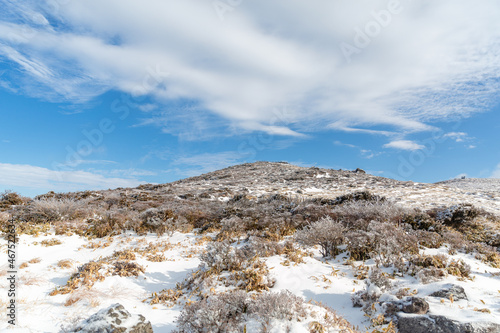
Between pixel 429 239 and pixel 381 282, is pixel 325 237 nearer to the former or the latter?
pixel 381 282

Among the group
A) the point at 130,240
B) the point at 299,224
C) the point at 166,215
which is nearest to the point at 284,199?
the point at 299,224

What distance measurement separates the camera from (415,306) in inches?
179

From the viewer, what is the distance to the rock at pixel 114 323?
4355 mm

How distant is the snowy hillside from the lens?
462 centimetres

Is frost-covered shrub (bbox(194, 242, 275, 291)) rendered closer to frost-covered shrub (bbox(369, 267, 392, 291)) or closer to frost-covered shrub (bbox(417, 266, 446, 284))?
frost-covered shrub (bbox(369, 267, 392, 291))

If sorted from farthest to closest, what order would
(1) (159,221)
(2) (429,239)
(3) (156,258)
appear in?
1. (1) (159,221)
2. (3) (156,258)
3. (2) (429,239)

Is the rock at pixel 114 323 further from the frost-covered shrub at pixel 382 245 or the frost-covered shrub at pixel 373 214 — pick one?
the frost-covered shrub at pixel 373 214

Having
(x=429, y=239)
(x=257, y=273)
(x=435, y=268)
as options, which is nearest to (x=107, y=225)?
(x=257, y=273)

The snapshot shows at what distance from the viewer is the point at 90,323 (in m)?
4.47

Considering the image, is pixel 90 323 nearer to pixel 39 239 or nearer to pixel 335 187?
pixel 39 239

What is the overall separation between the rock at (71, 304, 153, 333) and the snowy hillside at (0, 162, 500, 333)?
0.8 inches

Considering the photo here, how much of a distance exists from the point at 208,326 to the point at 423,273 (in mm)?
4788

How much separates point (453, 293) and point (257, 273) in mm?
3908

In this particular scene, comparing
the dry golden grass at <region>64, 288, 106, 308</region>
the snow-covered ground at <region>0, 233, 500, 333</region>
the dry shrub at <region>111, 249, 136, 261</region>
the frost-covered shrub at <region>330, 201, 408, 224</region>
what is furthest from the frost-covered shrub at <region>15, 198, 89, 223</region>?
the frost-covered shrub at <region>330, 201, 408, 224</region>
